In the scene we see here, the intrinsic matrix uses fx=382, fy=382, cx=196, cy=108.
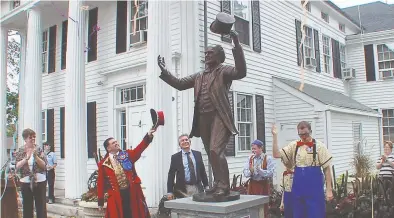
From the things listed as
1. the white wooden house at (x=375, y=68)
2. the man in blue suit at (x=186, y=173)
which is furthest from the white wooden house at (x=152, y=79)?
the white wooden house at (x=375, y=68)

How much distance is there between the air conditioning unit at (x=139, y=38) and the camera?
1048 centimetres

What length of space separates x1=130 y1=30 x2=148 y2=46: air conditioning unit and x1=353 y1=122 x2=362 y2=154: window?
868 cm

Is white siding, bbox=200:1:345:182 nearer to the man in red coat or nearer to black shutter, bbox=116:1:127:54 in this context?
black shutter, bbox=116:1:127:54

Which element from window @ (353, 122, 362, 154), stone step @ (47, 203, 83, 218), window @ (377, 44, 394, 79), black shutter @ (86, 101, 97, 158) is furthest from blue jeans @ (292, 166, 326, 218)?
window @ (377, 44, 394, 79)

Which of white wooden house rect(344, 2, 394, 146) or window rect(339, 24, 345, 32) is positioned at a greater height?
window rect(339, 24, 345, 32)

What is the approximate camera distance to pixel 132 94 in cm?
1086

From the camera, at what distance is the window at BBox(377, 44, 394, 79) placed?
59.3ft

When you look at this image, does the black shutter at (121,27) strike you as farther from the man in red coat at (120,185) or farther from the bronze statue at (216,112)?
the bronze statue at (216,112)

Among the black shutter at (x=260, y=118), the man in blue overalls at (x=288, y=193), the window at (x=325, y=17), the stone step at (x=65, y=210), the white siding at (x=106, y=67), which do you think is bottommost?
the stone step at (x=65, y=210)

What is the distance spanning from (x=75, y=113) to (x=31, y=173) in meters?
4.37

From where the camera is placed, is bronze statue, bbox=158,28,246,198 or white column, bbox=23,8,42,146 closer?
bronze statue, bbox=158,28,246,198

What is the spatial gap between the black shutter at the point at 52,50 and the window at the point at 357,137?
11.4 metres

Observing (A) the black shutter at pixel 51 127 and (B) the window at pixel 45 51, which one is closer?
(A) the black shutter at pixel 51 127

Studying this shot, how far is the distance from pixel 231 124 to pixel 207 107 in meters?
0.31
